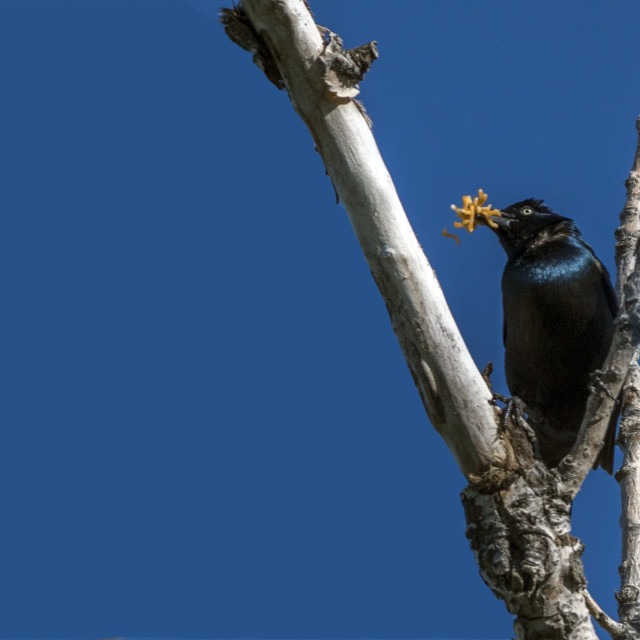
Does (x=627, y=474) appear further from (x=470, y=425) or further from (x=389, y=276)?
(x=389, y=276)

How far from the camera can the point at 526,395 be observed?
5434 mm

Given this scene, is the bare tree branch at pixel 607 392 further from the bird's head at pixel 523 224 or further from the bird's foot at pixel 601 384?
the bird's head at pixel 523 224

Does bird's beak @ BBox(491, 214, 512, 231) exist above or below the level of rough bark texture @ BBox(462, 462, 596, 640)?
above

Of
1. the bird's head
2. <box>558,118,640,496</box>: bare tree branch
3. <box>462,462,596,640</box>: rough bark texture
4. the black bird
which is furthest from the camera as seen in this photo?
the bird's head

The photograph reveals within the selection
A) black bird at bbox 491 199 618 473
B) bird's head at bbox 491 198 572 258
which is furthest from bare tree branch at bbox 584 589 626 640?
bird's head at bbox 491 198 572 258

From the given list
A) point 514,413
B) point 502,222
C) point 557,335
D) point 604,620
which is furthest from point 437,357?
point 502,222

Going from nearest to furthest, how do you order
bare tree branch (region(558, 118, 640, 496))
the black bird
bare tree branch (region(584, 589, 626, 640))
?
bare tree branch (region(584, 589, 626, 640)) < bare tree branch (region(558, 118, 640, 496)) < the black bird

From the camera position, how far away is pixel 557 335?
5.33 metres

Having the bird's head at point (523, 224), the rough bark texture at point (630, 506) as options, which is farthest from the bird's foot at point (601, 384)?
the bird's head at point (523, 224)

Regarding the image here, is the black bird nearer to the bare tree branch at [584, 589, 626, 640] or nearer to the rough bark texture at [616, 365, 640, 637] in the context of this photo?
the rough bark texture at [616, 365, 640, 637]

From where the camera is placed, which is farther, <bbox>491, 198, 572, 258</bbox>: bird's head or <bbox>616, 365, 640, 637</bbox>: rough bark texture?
<bbox>491, 198, 572, 258</bbox>: bird's head

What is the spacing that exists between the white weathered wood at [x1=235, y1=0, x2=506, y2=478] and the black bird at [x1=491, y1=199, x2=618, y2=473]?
2.09 meters

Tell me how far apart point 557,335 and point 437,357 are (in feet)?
7.54

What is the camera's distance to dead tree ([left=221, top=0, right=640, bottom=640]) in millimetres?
3242
